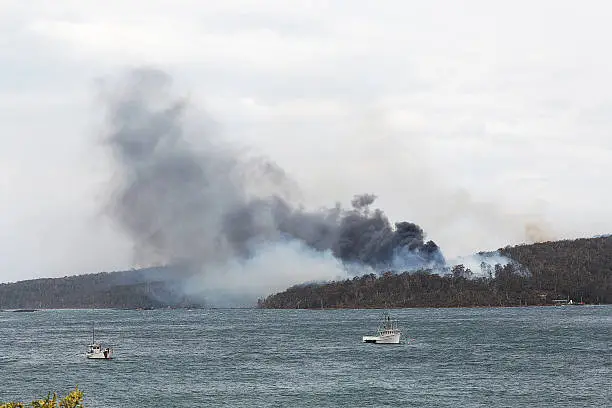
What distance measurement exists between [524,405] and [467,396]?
362 inches

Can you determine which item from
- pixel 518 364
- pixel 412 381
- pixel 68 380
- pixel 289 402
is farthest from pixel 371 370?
pixel 68 380

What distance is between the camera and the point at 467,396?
367 feet

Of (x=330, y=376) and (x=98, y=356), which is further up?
(x=98, y=356)

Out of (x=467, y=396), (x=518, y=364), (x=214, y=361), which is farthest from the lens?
(x=214, y=361)

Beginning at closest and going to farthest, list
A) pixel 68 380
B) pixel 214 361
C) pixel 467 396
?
pixel 467 396 → pixel 68 380 → pixel 214 361

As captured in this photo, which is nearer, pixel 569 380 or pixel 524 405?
pixel 524 405

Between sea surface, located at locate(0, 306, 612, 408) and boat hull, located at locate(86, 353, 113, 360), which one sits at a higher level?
boat hull, located at locate(86, 353, 113, 360)

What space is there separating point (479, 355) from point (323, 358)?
31.9 meters

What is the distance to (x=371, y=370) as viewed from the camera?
144875mm

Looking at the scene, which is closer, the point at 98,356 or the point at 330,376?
the point at 330,376

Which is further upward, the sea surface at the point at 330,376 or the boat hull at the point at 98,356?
the boat hull at the point at 98,356

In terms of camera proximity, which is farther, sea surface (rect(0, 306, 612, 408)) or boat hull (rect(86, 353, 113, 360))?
boat hull (rect(86, 353, 113, 360))

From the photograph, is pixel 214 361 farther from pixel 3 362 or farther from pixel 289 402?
pixel 289 402

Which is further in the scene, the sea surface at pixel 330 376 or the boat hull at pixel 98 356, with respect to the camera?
the boat hull at pixel 98 356
